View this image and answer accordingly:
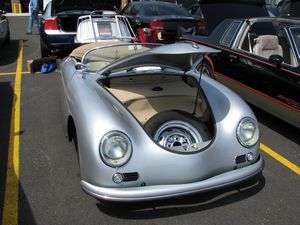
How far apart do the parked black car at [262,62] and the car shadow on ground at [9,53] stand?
204 inches

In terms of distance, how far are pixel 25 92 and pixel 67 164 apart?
315cm

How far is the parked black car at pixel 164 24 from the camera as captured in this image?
341 inches

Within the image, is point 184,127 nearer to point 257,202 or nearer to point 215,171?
point 215,171

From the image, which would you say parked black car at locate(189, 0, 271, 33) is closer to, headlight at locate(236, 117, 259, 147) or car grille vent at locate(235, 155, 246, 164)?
headlight at locate(236, 117, 259, 147)

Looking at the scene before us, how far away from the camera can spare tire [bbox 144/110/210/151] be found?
335cm

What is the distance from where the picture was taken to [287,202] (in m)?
3.47

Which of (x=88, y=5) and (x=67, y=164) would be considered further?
(x=88, y=5)

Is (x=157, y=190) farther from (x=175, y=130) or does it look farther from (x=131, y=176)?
(x=175, y=130)

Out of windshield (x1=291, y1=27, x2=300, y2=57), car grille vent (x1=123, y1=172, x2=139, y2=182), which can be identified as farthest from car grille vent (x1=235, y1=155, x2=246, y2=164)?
windshield (x1=291, y1=27, x2=300, y2=57)

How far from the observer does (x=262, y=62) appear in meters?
5.29

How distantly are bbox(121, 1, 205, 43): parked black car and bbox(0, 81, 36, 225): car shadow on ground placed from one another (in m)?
3.26

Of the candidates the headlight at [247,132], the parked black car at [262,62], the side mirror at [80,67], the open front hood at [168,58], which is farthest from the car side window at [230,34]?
the headlight at [247,132]

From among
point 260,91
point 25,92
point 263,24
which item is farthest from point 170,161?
point 25,92

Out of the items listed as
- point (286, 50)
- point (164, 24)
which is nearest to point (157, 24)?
point (164, 24)
